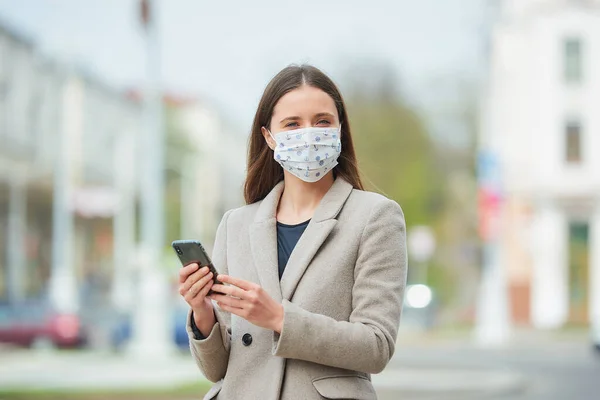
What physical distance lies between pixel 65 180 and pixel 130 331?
21.6m

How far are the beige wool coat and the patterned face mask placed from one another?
9 centimetres

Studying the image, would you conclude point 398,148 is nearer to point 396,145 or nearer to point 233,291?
point 396,145

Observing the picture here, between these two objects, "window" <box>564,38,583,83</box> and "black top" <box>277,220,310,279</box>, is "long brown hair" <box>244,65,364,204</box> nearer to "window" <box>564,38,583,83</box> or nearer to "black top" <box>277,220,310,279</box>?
"black top" <box>277,220,310,279</box>

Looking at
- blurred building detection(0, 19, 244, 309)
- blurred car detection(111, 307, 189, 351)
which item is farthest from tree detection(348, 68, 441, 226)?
blurred car detection(111, 307, 189, 351)

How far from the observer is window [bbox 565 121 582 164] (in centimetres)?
4272

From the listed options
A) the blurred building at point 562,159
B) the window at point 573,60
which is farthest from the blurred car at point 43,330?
the window at point 573,60

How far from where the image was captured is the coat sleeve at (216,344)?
350 cm

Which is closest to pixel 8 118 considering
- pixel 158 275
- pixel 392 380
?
pixel 158 275

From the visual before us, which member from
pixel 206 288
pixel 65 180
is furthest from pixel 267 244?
pixel 65 180

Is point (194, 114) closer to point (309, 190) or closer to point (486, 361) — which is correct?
point (486, 361)

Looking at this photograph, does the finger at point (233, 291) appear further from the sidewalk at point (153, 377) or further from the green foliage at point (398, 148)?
the green foliage at point (398, 148)

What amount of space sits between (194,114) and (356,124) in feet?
151

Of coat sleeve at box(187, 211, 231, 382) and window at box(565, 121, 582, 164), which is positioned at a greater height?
window at box(565, 121, 582, 164)

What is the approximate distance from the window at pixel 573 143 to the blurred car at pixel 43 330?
20415mm
